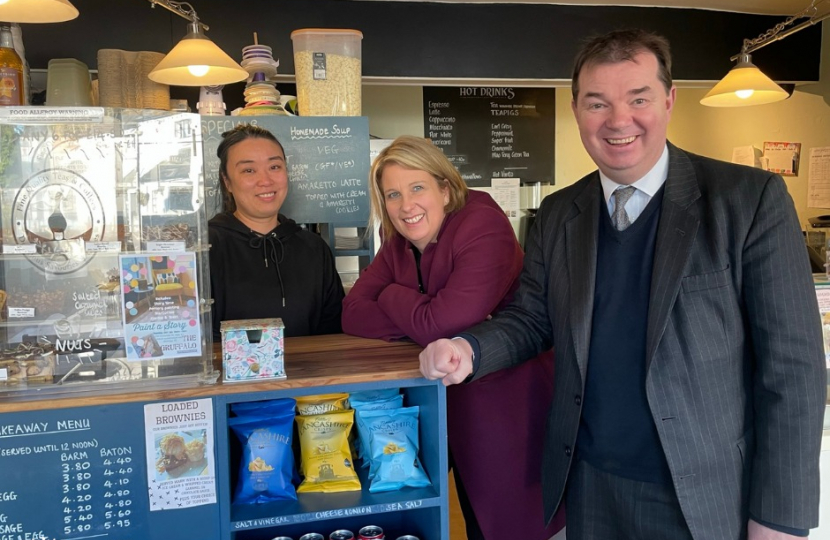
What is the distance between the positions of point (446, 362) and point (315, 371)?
1.02 feet

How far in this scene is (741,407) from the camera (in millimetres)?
1417

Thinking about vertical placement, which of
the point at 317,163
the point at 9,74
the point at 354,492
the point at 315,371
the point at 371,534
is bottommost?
the point at 371,534

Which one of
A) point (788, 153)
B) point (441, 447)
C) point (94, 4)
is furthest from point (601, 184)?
point (788, 153)

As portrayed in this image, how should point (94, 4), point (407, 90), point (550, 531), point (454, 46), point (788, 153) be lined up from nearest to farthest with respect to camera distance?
point (550, 531)
point (94, 4)
point (454, 46)
point (788, 153)
point (407, 90)

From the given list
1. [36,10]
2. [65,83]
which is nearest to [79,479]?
[36,10]

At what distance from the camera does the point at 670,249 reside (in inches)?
55.5

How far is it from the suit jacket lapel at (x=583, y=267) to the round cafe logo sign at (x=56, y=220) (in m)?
1.07

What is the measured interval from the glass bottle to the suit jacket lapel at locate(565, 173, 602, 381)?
2.40m

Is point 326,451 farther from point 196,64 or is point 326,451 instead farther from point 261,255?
point 196,64

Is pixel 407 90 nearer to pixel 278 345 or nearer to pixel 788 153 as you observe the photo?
pixel 788 153

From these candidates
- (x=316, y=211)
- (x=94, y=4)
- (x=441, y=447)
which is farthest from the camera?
(x=94, y=4)

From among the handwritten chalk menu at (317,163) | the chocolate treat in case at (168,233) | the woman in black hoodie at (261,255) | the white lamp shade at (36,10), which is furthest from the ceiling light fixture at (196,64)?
the chocolate treat in case at (168,233)

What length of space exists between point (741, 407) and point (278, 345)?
1.01 meters

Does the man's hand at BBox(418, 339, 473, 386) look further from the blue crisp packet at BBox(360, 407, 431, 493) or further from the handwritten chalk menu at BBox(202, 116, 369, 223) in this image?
the handwritten chalk menu at BBox(202, 116, 369, 223)
